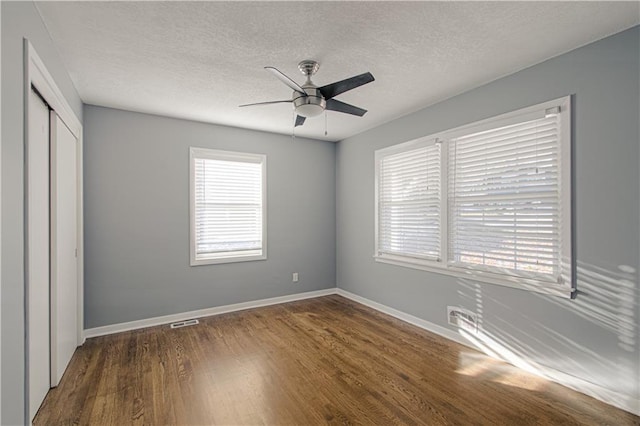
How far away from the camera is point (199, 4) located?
1.88 metres

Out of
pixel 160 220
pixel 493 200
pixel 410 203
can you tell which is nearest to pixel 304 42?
pixel 493 200

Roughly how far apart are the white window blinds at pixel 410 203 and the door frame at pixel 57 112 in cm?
352

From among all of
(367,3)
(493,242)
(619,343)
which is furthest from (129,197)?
(619,343)

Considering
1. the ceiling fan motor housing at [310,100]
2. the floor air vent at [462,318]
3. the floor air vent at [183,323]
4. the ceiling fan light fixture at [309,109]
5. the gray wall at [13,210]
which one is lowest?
the floor air vent at [183,323]

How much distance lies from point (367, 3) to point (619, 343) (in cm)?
291

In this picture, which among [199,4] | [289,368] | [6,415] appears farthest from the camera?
[289,368]

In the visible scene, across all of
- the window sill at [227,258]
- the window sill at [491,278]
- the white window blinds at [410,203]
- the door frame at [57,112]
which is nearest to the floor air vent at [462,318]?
the window sill at [491,278]

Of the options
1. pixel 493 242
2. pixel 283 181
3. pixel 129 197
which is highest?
pixel 283 181

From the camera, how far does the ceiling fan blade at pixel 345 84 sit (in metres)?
2.19

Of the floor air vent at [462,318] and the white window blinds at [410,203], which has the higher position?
the white window blinds at [410,203]

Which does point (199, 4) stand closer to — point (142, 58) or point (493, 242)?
point (142, 58)

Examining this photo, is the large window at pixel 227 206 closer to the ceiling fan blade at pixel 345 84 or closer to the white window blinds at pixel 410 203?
the white window blinds at pixel 410 203

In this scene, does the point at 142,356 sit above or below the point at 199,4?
below

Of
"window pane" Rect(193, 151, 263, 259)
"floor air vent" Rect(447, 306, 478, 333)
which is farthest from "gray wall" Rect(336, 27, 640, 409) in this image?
"window pane" Rect(193, 151, 263, 259)
